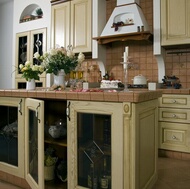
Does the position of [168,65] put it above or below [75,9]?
below

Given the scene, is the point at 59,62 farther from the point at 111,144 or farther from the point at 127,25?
the point at 127,25

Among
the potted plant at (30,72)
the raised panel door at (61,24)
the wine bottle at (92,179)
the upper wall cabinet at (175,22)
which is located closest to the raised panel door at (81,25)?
the raised panel door at (61,24)

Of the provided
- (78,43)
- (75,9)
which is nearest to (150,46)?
(78,43)

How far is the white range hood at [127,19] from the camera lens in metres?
3.23

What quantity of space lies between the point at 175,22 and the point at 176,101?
109 cm

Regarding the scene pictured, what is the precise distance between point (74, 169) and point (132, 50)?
2596 mm

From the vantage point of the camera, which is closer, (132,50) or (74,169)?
(74,169)

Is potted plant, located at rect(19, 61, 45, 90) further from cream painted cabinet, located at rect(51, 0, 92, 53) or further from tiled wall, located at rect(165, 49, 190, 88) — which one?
tiled wall, located at rect(165, 49, 190, 88)

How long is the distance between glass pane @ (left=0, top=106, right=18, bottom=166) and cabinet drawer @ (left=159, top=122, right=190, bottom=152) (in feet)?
5.95

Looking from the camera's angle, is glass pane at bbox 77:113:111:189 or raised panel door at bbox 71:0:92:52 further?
raised panel door at bbox 71:0:92:52

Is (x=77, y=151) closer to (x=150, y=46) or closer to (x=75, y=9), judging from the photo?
(x=150, y=46)

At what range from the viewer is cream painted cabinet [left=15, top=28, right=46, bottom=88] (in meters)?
4.41

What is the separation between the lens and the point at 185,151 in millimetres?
2785

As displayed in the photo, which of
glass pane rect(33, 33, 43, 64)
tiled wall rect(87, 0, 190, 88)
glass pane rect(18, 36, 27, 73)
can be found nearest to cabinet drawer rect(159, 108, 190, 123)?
tiled wall rect(87, 0, 190, 88)
